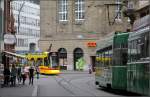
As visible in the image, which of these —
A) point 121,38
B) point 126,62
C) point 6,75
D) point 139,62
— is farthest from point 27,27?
point 139,62

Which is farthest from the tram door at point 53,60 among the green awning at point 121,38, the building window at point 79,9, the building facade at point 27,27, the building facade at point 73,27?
the building facade at point 27,27

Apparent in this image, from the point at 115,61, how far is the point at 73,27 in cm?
6758

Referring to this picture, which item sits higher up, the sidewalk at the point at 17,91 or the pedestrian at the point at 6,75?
the pedestrian at the point at 6,75

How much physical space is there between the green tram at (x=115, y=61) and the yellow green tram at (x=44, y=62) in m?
39.6

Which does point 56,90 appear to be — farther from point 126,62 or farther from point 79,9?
point 79,9

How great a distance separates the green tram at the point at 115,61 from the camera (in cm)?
2638

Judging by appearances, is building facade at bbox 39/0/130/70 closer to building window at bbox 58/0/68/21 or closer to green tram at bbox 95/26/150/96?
building window at bbox 58/0/68/21

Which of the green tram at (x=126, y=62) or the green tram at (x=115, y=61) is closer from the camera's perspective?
the green tram at (x=126, y=62)

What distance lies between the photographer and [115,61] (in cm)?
2784

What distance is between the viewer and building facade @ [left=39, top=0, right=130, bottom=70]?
3701 inches

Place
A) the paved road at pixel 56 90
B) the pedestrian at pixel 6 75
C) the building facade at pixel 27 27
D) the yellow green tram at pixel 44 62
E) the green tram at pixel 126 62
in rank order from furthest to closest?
the building facade at pixel 27 27, the yellow green tram at pixel 44 62, the pedestrian at pixel 6 75, the paved road at pixel 56 90, the green tram at pixel 126 62

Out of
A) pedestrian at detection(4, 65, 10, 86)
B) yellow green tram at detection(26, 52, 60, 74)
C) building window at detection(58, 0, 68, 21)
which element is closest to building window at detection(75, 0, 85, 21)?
building window at detection(58, 0, 68, 21)

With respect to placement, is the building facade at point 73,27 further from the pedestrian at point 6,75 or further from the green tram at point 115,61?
the green tram at point 115,61

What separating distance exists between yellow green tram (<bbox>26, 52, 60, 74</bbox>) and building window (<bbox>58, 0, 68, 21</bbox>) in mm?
23220
